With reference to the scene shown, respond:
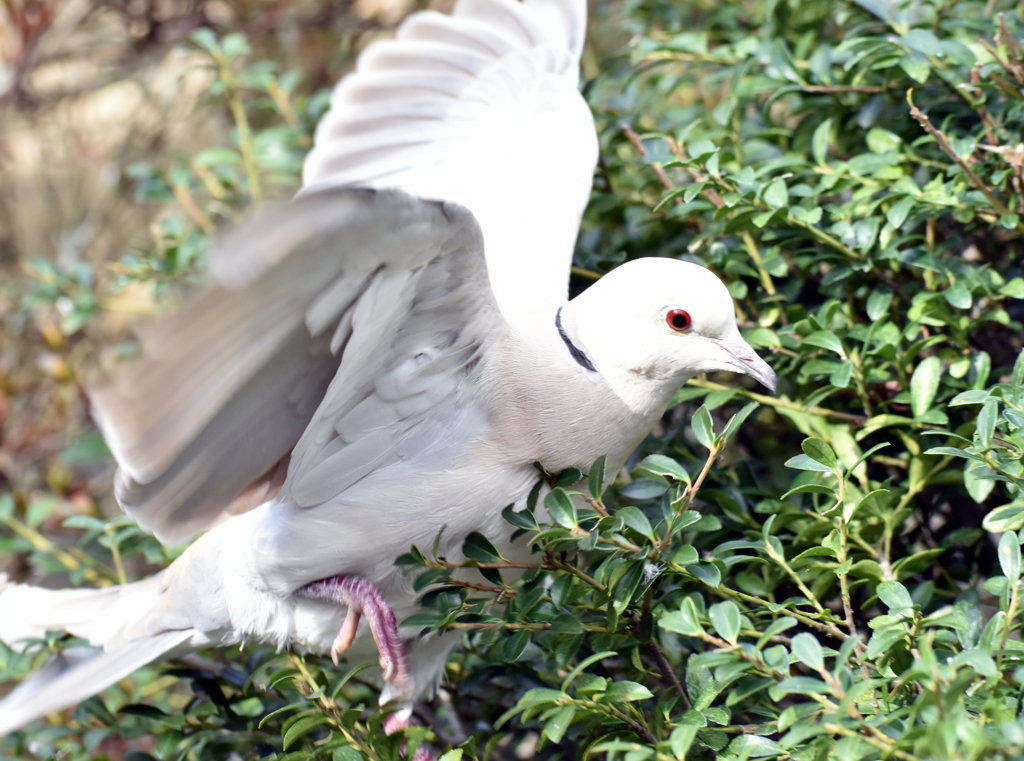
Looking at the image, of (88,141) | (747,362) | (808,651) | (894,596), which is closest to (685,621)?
(808,651)

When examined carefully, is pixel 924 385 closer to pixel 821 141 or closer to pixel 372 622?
pixel 821 141

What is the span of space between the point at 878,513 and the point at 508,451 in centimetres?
62

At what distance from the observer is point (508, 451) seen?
6.19 ft

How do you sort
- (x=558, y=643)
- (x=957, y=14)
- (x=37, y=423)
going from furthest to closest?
(x=37, y=423)
(x=957, y=14)
(x=558, y=643)

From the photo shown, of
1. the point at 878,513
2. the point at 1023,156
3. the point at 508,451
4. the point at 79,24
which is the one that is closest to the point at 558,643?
the point at 508,451

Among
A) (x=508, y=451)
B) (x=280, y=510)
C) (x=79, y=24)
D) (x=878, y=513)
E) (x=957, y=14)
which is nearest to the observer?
(x=878, y=513)

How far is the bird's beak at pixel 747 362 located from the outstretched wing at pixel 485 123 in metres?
0.59

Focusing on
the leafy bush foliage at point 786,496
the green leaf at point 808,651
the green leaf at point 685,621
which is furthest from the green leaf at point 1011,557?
the green leaf at point 685,621

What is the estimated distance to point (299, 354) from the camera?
1.80m

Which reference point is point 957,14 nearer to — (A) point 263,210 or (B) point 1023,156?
(B) point 1023,156

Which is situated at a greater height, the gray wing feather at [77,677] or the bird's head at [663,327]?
the bird's head at [663,327]

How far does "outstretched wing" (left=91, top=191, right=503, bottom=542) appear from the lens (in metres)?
1.53

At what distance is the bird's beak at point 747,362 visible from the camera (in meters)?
1.77

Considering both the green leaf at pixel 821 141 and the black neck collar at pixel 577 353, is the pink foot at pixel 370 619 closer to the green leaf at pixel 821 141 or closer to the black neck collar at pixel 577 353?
the black neck collar at pixel 577 353
